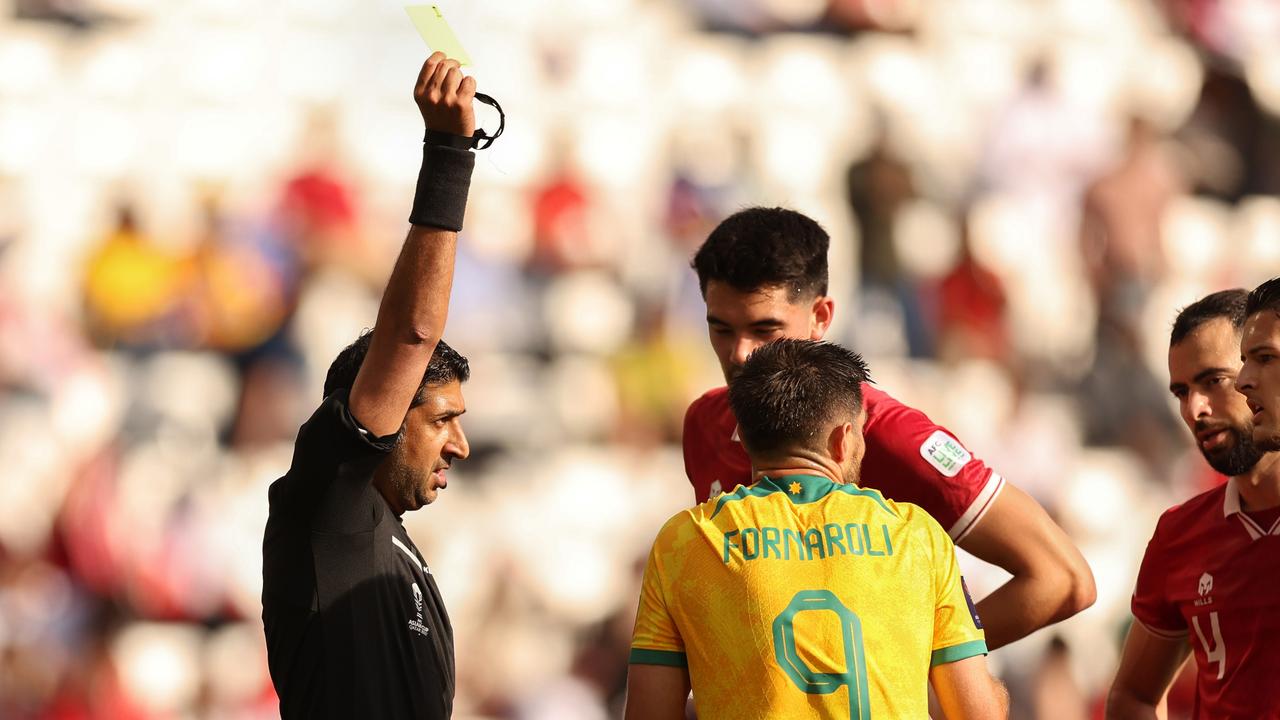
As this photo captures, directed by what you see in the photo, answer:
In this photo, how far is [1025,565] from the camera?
2.51m

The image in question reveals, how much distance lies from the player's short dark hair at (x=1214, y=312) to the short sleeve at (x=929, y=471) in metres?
0.77

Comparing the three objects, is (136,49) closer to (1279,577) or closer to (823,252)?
(823,252)

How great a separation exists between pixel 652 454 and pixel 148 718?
223cm

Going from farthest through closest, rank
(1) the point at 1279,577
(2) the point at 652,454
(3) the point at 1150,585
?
(2) the point at 652,454
(3) the point at 1150,585
(1) the point at 1279,577

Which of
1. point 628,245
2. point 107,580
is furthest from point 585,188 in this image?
point 107,580

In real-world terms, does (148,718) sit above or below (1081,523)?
below

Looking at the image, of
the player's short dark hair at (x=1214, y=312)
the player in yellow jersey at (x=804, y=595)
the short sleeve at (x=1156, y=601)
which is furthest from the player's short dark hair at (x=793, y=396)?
the short sleeve at (x=1156, y=601)

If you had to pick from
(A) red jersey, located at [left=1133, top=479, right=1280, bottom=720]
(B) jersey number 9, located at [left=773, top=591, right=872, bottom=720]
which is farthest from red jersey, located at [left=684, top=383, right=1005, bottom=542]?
(A) red jersey, located at [left=1133, top=479, right=1280, bottom=720]

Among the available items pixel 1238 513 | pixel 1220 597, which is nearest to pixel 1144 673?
pixel 1220 597

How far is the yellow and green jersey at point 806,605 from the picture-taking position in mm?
1942

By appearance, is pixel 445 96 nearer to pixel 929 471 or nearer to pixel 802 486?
pixel 802 486

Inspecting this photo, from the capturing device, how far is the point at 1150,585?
10.3 feet

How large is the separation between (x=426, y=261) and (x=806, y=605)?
2.33 ft

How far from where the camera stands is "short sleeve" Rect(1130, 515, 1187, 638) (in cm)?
309
